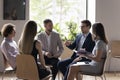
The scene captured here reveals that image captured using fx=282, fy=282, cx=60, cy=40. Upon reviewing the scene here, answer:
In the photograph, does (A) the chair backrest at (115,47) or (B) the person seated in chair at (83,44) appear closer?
(B) the person seated in chair at (83,44)

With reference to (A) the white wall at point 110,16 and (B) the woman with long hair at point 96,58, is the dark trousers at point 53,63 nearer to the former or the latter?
(B) the woman with long hair at point 96,58

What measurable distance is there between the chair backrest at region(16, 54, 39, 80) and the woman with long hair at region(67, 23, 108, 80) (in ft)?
2.10

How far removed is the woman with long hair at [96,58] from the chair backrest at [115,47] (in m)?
2.74

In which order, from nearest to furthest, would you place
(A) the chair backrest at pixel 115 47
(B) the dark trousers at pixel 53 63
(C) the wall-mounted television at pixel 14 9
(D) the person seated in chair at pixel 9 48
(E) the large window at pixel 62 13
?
(D) the person seated in chair at pixel 9 48 < (B) the dark trousers at pixel 53 63 < (C) the wall-mounted television at pixel 14 9 < (A) the chair backrest at pixel 115 47 < (E) the large window at pixel 62 13

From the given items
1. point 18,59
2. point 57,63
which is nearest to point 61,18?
point 57,63

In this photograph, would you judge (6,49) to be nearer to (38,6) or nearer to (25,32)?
(25,32)

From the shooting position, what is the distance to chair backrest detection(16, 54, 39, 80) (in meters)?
3.80

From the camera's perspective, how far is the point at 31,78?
3855mm

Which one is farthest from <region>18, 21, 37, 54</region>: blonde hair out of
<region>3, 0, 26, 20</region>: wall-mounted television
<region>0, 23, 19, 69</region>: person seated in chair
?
<region>3, 0, 26, 20</region>: wall-mounted television

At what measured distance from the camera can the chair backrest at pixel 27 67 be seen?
3.80 meters

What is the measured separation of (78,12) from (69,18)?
30 centimetres

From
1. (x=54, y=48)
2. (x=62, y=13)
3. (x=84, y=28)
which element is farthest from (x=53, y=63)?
(x=62, y=13)

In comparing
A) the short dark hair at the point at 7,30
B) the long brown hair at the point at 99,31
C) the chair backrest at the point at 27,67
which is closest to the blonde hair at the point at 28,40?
the chair backrest at the point at 27,67

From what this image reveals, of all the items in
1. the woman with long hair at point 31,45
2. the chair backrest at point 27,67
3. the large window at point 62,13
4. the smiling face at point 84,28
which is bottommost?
the chair backrest at point 27,67
